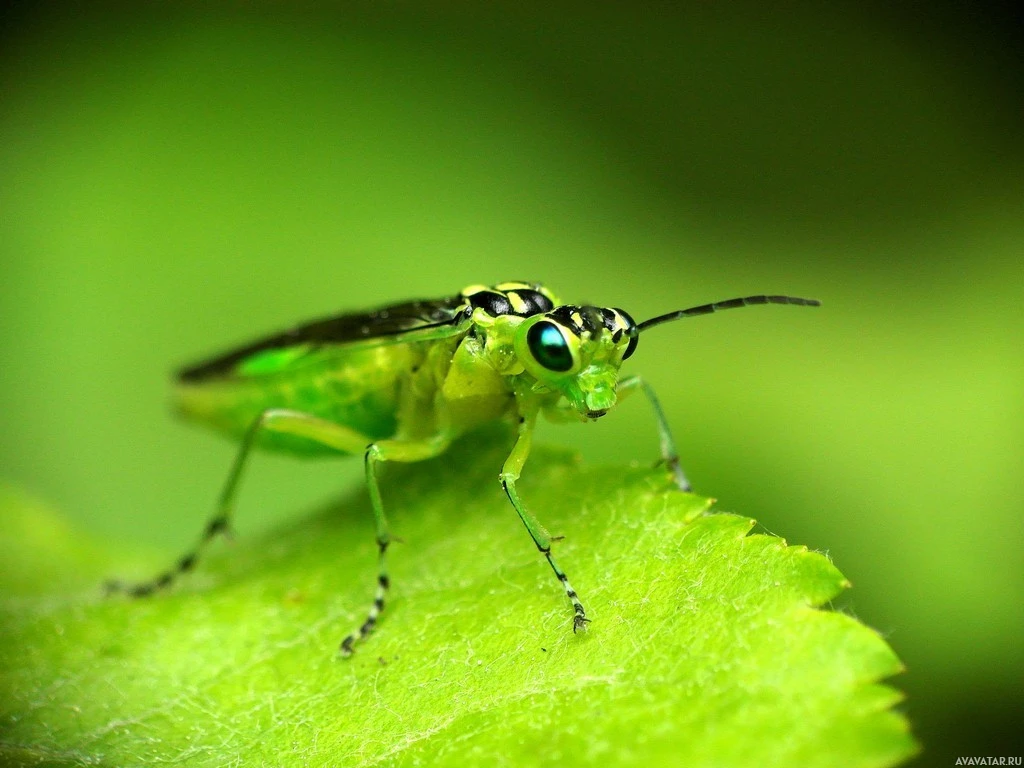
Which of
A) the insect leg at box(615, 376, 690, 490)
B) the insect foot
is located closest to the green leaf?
the insect foot

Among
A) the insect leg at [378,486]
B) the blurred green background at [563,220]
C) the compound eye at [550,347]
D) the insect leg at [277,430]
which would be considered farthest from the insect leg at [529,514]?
the blurred green background at [563,220]

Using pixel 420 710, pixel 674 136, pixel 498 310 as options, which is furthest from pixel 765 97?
pixel 420 710

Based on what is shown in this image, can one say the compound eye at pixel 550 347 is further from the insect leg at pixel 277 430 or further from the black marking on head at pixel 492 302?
the insect leg at pixel 277 430

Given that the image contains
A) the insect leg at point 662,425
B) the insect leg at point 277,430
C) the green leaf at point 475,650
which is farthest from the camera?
the insect leg at point 277,430

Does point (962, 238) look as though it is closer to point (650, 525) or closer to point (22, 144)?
point (650, 525)

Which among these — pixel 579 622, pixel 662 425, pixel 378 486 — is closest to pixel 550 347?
pixel 662 425

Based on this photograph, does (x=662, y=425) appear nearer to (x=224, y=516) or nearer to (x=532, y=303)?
(x=532, y=303)
